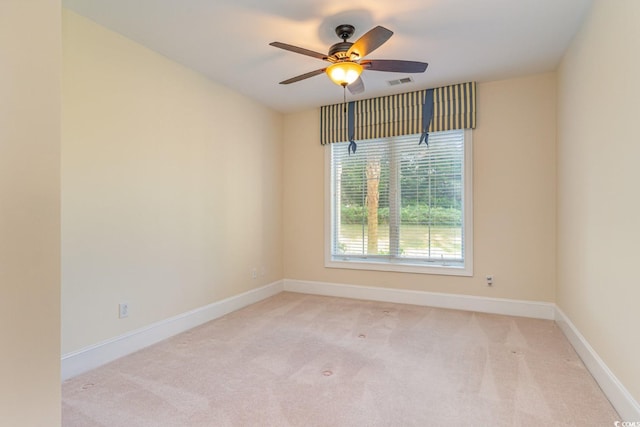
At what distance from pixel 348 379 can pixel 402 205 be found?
264 cm

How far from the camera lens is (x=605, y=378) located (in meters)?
2.18

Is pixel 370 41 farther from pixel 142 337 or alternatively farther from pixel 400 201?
pixel 142 337

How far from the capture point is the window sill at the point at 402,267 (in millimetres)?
4105

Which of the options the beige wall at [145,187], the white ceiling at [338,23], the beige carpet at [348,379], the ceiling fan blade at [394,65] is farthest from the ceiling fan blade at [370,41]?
the beige carpet at [348,379]

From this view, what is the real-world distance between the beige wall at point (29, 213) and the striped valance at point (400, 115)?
12.7 ft

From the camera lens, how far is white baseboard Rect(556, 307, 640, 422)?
72.3 inches

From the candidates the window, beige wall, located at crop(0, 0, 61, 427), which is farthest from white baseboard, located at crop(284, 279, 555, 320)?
beige wall, located at crop(0, 0, 61, 427)

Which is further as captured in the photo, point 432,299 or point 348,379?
point 432,299

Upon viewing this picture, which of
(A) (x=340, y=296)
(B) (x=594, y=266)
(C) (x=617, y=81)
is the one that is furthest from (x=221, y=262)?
(C) (x=617, y=81)

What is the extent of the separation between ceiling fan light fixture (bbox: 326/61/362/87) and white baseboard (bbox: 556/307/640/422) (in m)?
2.71

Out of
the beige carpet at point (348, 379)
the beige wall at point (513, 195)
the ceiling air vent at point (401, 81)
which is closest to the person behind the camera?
the beige carpet at point (348, 379)

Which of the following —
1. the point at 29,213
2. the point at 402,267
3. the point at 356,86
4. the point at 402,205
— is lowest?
the point at 402,267

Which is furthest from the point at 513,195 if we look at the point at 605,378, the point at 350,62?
the point at 350,62

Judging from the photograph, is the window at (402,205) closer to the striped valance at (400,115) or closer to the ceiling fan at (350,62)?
the striped valance at (400,115)
